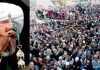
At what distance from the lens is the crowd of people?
2170 mm

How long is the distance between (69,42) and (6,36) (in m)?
0.58

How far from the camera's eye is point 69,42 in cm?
219

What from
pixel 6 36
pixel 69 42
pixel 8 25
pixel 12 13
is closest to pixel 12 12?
pixel 12 13

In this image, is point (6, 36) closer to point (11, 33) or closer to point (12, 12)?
point (11, 33)

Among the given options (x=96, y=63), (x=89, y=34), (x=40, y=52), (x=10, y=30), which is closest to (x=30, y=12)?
(x=10, y=30)

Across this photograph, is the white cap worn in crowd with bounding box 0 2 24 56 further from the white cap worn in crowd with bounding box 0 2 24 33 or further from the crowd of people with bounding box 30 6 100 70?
the crowd of people with bounding box 30 6 100 70

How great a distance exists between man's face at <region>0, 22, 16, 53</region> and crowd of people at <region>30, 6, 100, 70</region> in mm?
183

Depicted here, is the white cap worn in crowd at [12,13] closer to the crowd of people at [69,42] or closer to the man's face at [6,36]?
the man's face at [6,36]

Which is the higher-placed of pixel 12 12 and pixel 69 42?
pixel 12 12

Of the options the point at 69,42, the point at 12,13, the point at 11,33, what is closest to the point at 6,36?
the point at 11,33

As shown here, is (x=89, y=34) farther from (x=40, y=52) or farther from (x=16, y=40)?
(x=16, y=40)

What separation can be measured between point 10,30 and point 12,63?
31cm

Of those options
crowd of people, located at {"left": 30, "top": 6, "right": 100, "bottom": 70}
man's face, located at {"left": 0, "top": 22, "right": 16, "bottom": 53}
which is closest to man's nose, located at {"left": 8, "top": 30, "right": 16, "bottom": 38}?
man's face, located at {"left": 0, "top": 22, "right": 16, "bottom": 53}

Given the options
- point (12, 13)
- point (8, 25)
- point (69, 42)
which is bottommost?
point (69, 42)
